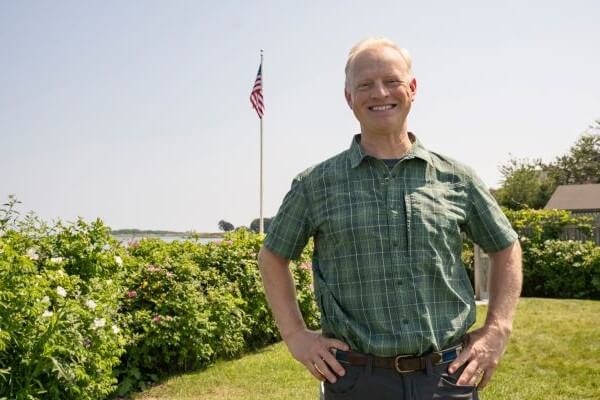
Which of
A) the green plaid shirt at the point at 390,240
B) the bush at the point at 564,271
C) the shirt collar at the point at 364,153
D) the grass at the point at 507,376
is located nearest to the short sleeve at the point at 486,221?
the green plaid shirt at the point at 390,240

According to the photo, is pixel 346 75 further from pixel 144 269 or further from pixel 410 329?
pixel 144 269

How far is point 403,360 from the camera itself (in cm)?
210

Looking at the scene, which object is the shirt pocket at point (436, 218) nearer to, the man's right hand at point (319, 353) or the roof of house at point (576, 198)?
the man's right hand at point (319, 353)

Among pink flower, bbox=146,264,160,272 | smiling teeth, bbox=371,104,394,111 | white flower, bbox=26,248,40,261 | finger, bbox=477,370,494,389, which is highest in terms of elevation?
smiling teeth, bbox=371,104,394,111

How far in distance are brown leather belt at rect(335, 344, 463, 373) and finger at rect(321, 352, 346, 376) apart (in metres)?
0.04

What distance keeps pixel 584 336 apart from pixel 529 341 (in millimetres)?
854

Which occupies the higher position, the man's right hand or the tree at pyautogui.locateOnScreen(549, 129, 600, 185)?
the tree at pyautogui.locateOnScreen(549, 129, 600, 185)

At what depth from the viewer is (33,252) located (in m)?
5.24

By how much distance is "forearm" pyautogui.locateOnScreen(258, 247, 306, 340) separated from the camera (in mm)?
2273

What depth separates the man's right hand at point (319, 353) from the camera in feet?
7.01

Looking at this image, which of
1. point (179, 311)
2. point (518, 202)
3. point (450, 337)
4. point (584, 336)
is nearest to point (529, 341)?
point (584, 336)

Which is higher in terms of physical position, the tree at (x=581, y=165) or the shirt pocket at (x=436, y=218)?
the tree at (x=581, y=165)

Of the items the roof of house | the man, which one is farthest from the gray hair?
the roof of house

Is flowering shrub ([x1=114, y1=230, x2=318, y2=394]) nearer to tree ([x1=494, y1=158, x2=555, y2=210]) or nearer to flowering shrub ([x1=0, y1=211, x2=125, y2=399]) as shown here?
flowering shrub ([x1=0, y1=211, x2=125, y2=399])
